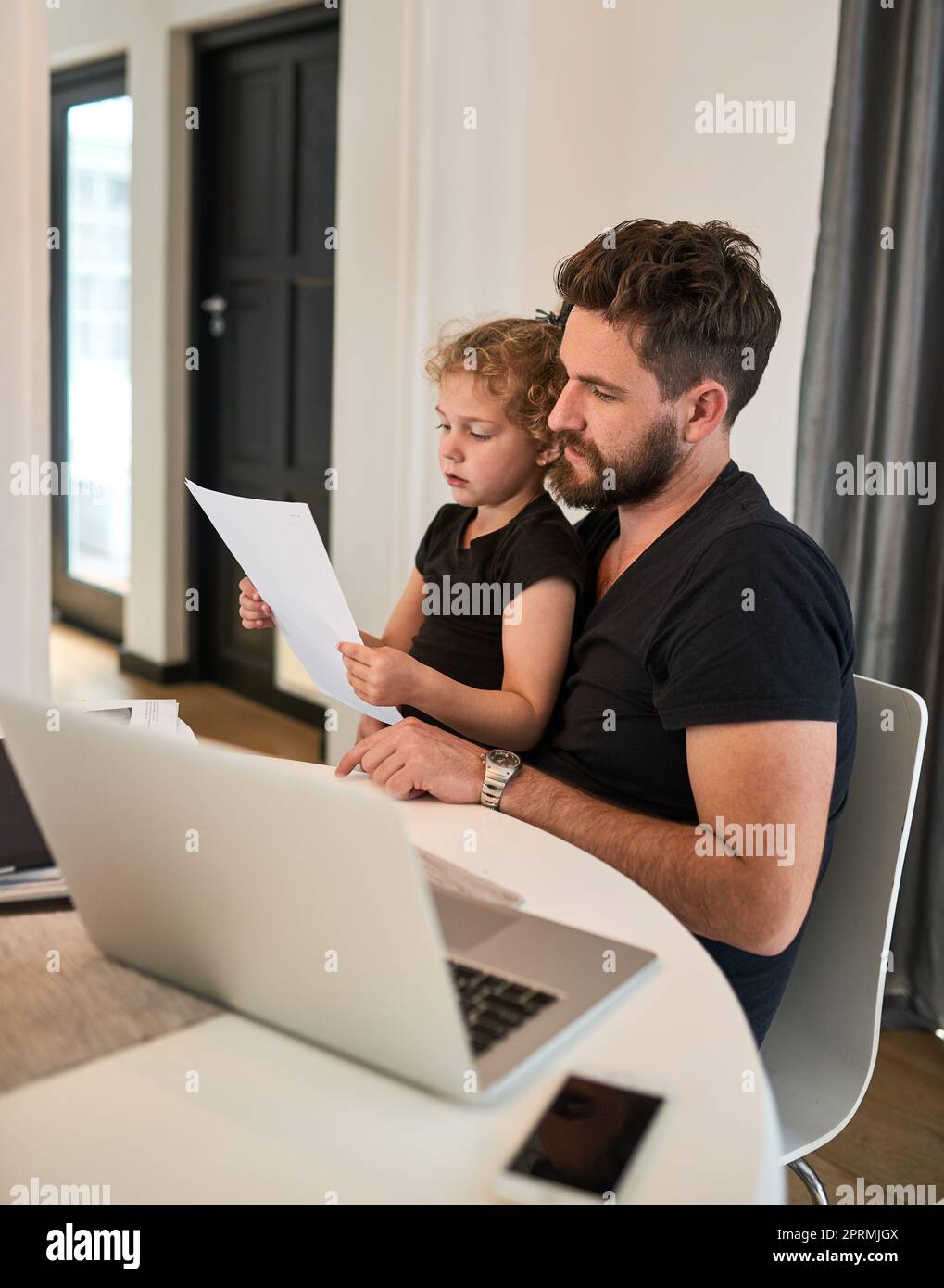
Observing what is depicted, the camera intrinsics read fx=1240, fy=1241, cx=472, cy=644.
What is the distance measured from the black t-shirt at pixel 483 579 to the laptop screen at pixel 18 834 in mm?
661

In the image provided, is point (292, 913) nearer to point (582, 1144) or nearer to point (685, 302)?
point (582, 1144)

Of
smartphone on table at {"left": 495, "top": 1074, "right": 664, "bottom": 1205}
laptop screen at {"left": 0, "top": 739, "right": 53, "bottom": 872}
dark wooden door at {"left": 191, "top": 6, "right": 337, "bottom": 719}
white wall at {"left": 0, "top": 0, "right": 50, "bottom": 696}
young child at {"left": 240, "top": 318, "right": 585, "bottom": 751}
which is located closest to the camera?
smartphone on table at {"left": 495, "top": 1074, "right": 664, "bottom": 1205}

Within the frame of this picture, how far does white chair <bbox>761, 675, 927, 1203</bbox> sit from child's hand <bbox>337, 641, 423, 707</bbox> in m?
0.52

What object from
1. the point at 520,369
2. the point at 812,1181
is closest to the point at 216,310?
the point at 520,369

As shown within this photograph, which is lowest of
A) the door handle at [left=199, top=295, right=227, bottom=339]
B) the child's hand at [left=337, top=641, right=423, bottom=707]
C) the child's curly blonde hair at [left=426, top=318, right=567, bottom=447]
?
the child's hand at [left=337, top=641, right=423, bottom=707]

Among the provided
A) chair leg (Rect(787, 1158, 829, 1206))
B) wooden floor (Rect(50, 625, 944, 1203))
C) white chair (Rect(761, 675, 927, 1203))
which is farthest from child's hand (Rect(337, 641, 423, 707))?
wooden floor (Rect(50, 625, 944, 1203))

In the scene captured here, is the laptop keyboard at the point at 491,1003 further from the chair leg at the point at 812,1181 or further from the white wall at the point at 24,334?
the white wall at the point at 24,334

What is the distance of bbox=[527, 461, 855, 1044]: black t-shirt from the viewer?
122 cm

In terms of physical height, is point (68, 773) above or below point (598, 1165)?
above

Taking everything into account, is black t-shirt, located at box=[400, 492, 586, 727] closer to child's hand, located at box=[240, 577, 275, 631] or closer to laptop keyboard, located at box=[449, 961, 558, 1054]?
child's hand, located at box=[240, 577, 275, 631]

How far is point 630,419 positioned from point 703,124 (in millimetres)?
1747
